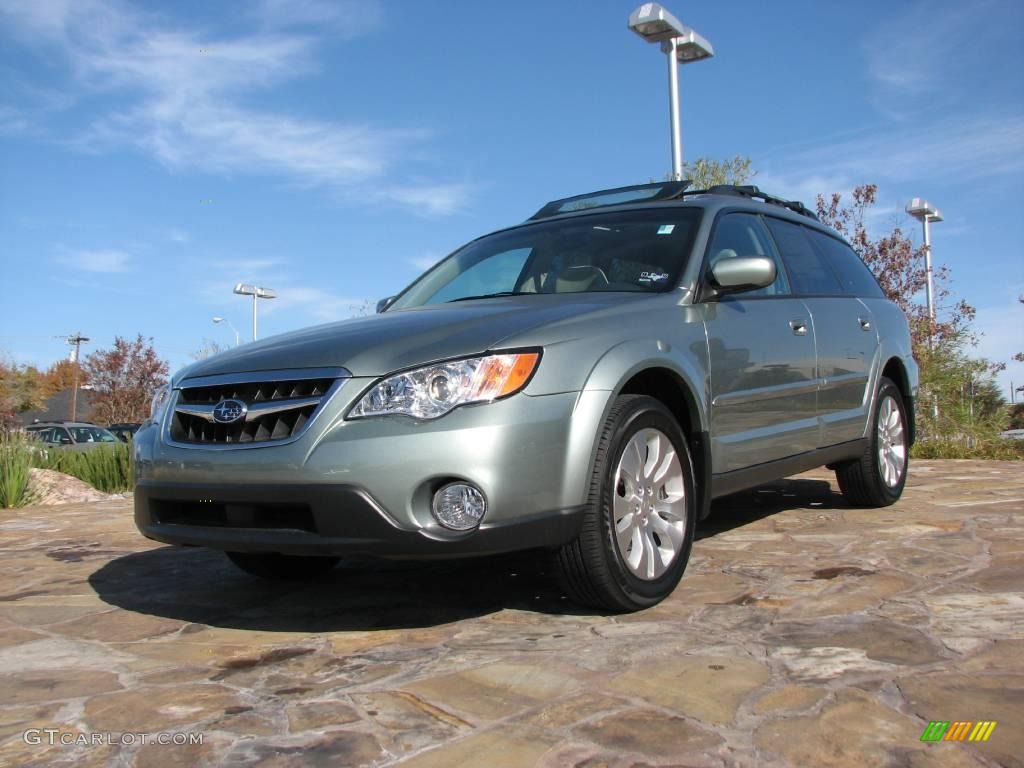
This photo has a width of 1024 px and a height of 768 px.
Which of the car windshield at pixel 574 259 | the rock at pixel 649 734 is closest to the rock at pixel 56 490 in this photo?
the car windshield at pixel 574 259

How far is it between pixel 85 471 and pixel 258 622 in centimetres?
791

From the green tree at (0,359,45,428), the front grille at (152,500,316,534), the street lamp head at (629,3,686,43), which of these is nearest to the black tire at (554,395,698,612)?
the front grille at (152,500,316,534)

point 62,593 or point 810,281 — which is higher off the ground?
point 810,281

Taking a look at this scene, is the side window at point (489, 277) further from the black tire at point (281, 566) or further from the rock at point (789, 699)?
the rock at point (789, 699)

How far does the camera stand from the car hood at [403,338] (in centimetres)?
309

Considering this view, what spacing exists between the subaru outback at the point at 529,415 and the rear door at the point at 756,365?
1cm

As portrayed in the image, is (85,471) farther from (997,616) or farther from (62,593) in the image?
(997,616)

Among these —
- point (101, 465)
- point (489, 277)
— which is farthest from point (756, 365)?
point (101, 465)

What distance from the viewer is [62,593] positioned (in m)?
4.36

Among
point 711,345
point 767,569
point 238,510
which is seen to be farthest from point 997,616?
→ point 238,510

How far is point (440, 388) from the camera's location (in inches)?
119

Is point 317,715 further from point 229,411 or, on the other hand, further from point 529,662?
point 229,411

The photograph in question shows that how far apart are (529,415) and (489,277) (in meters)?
1.68

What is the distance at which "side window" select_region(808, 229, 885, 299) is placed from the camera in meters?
5.62
